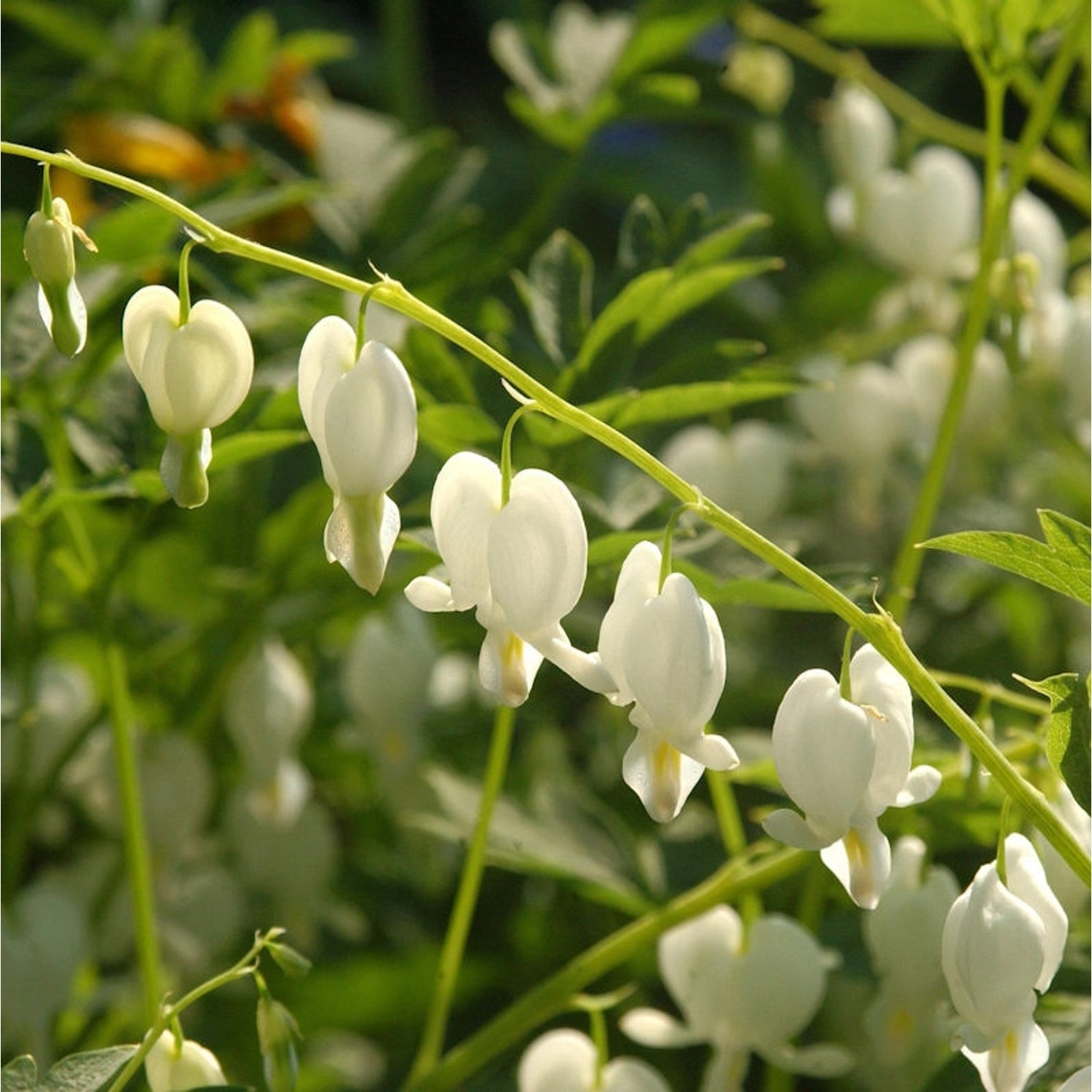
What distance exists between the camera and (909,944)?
0.82 meters

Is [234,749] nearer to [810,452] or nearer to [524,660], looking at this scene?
[810,452]

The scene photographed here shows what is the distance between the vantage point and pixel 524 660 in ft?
2.17

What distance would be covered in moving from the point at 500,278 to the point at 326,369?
0.74 meters

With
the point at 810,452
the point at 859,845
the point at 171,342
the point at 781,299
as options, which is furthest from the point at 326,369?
the point at 781,299

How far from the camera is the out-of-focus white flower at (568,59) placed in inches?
51.7

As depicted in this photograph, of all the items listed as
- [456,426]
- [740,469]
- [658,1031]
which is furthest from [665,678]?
[740,469]

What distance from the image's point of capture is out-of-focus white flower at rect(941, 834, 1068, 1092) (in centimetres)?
61

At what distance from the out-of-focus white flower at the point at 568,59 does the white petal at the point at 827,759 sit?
0.76 m

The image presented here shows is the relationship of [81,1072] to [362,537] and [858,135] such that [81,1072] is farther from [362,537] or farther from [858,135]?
[858,135]

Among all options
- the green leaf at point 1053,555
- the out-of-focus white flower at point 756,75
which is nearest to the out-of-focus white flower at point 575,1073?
the green leaf at point 1053,555

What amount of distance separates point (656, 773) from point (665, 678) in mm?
45

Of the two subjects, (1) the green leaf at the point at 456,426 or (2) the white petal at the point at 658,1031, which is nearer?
(1) the green leaf at the point at 456,426

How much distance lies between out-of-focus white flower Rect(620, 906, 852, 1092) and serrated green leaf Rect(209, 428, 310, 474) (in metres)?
0.34

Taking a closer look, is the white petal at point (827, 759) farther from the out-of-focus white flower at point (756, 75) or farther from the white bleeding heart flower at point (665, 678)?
the out-of-focus white flower at point (756, 75)
